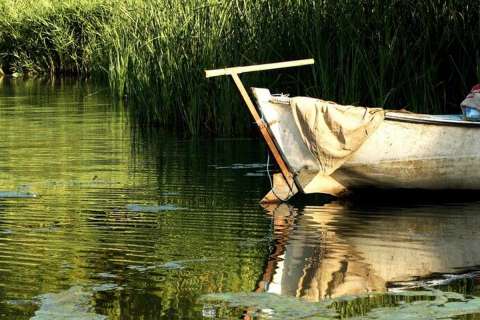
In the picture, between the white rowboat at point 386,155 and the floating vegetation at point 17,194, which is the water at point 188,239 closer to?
the floating vegetation at point 17,194

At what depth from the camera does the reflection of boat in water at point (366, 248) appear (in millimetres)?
7273

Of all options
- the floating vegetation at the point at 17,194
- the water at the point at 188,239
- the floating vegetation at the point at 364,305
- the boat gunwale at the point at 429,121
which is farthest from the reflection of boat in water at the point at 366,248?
the floating vegetation at the point at 17,194

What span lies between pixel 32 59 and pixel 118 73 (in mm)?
11967

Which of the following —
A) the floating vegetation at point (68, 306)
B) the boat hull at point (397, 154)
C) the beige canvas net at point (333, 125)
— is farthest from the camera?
the boat hull at point (397, 154)

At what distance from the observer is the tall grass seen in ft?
44.6

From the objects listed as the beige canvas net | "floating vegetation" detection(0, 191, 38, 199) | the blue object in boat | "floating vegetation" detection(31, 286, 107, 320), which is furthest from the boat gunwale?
"floating vegetation" detection(31, 286, 107, 320)

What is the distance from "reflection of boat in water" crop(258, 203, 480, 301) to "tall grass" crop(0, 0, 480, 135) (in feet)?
11.0

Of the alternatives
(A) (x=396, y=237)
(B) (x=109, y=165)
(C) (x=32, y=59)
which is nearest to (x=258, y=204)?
(A) (x=396, y=237)

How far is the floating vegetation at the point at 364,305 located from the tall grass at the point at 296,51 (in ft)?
20.9

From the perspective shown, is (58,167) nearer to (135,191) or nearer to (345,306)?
(135,191)

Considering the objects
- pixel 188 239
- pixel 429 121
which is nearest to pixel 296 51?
pixel 429 121

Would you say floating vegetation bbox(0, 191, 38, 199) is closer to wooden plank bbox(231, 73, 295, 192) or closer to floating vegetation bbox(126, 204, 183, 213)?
floating vegetation bbox(126, 204, 183, 213)

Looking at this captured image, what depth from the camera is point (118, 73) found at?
69.9 feet

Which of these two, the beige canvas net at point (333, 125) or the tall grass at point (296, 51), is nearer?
the beige canvas net at point (333, 125)
